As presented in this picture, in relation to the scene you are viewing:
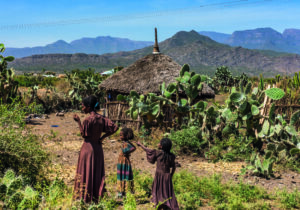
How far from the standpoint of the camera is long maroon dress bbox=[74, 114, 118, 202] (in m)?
4.48

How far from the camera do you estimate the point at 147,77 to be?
12477 mm

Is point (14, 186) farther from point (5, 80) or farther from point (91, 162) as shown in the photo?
point (5, 80)

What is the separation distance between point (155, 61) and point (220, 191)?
8.35m

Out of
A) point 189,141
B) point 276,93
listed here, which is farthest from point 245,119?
point 189,141

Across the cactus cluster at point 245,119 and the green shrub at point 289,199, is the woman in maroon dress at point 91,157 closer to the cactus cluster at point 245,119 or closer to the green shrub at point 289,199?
the green shrub at point 289,199

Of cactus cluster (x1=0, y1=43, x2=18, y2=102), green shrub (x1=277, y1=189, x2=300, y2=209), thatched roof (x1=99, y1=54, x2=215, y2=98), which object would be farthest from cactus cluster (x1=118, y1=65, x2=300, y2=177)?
cactus cluster (x1=0, y1=43, x2=18, y2=102)

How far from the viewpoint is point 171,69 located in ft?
41.0

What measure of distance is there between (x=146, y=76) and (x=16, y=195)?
9426mm

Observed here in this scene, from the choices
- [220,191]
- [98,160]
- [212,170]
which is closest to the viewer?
[98,160]

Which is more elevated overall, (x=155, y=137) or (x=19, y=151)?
(x=19, y=151)

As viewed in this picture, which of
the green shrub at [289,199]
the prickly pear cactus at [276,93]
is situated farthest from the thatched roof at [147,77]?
the green shrub at [289,199]

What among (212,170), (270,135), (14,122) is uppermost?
(14,122)

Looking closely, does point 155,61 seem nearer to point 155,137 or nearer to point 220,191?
point 155,137

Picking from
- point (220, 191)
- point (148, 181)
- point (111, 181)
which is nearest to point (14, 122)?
point (111, 181)
